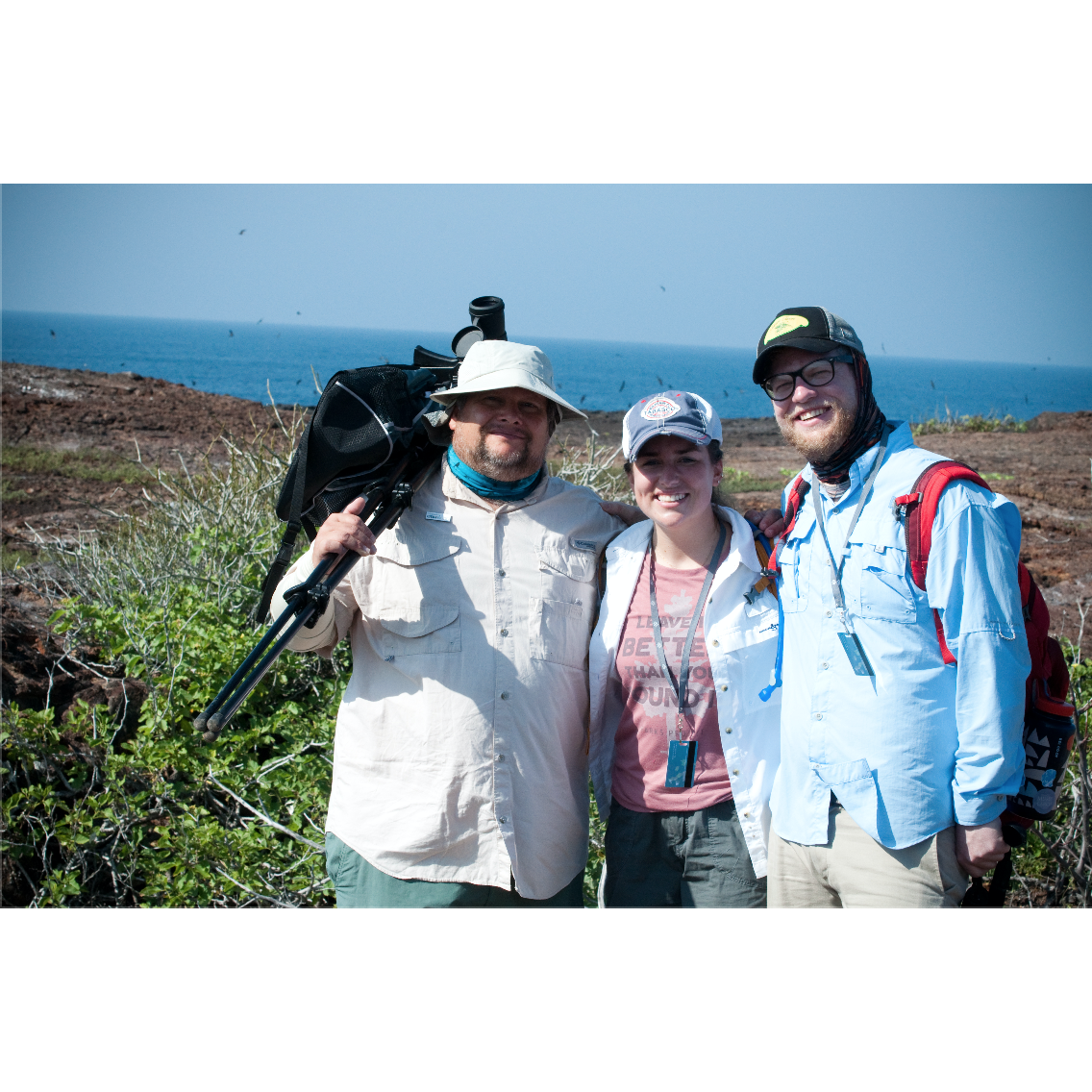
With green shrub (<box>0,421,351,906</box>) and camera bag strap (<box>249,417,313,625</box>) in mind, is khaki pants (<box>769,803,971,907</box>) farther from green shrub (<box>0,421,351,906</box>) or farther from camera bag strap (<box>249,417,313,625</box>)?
green shrub (<box>0,421,351,906</box>)

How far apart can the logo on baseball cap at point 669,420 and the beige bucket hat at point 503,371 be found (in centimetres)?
23

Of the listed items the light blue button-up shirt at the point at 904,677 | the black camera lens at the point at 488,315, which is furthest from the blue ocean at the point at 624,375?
the light blue button-up shirt at the point at 904,677

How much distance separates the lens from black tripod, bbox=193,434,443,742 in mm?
2219

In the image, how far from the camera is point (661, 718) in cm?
248

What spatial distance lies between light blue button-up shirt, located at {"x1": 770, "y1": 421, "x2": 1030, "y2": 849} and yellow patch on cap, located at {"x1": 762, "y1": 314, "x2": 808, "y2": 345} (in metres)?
0.37

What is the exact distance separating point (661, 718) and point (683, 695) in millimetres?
91

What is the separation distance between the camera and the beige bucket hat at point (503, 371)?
8.25 feet

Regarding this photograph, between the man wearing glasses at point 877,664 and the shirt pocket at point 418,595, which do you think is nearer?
the man wearing glasses at point 877,664

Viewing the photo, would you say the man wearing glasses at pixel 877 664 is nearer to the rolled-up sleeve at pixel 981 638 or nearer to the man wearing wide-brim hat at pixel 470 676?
the rolled-up sleeve at pixel 981 638

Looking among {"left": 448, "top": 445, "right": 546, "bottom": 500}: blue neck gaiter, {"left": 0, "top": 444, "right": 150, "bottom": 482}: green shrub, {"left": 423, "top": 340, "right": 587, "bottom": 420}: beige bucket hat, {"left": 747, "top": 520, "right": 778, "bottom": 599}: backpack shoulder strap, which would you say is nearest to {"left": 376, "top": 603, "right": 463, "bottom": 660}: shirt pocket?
{"left": 448, "top": 445, "right": 546, "bottom": 500}: blue neck gaiter

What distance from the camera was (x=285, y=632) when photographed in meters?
2.36

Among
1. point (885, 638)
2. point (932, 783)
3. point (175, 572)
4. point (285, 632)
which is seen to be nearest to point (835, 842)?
point (932, 783)

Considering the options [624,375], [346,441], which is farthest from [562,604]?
[624,375]

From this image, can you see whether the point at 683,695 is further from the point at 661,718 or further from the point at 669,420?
the point at 669,420
